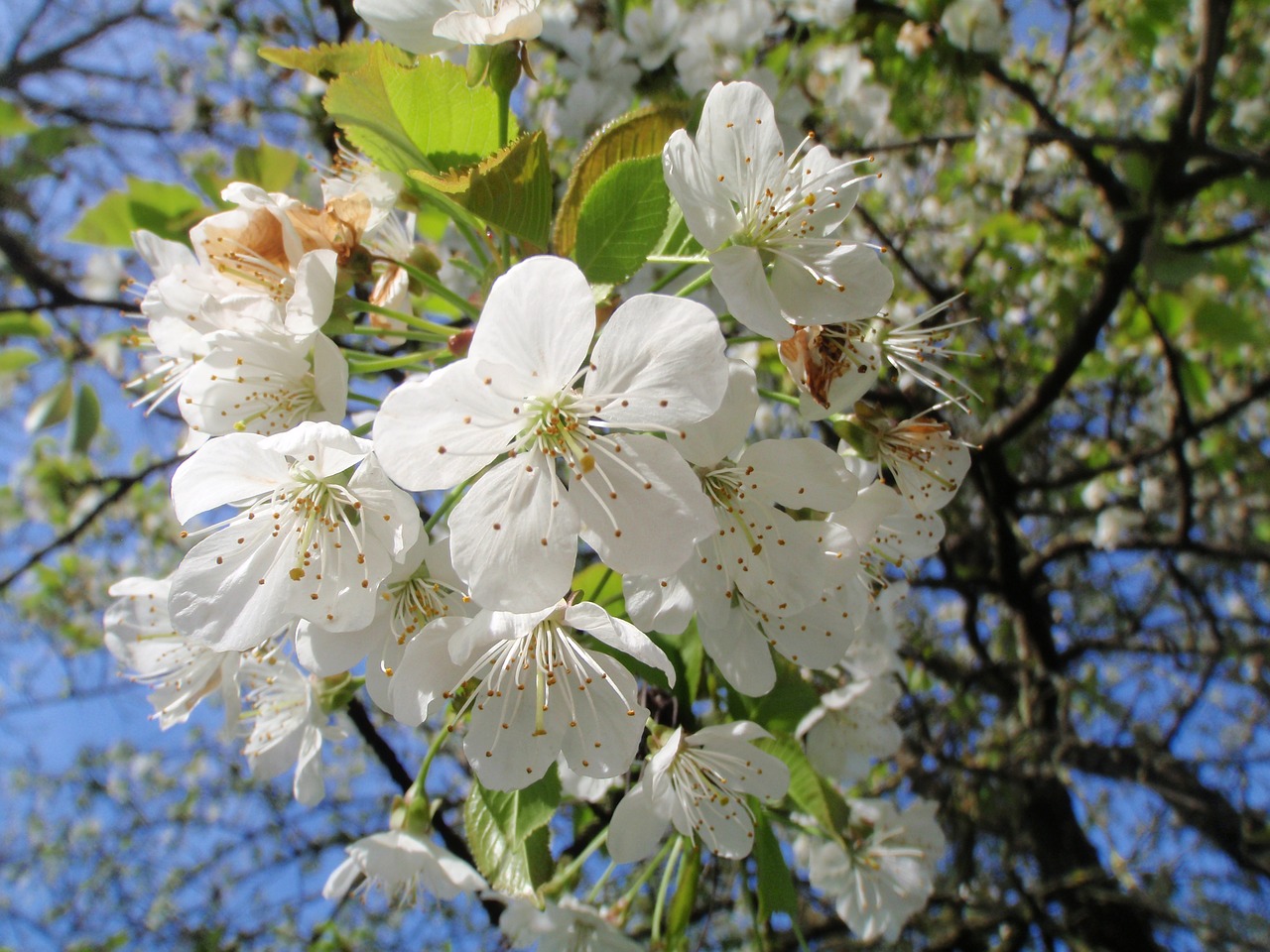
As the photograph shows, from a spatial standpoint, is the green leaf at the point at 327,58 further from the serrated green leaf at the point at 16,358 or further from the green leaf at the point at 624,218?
the serrated green leaf at the point at 16,358

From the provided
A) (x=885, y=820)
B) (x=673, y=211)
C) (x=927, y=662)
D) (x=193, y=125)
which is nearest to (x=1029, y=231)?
(x=927, y=662)

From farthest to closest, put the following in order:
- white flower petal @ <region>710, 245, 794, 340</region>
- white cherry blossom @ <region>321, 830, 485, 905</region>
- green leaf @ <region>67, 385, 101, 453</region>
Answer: green leaf @ <region>67, 385, 101, 453</region> < white cherry blossom @ <region>321, 830, 485, 905</region> < white flower petal @ <region>710, 245, 794, 340</region>

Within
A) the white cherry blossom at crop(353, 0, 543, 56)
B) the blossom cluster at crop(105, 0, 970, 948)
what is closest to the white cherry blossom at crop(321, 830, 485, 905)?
the blossom cluster at crop(105, 0, 970, 948)

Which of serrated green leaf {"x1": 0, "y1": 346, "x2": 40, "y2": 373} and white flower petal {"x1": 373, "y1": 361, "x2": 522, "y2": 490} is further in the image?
serrated green leaf {"x1": 0, "y1": 346, "x2": 40, "y2": 373}

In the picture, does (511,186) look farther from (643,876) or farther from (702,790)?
(643,876)

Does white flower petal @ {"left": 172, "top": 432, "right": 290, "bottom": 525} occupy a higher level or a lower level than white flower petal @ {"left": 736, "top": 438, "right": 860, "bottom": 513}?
higher

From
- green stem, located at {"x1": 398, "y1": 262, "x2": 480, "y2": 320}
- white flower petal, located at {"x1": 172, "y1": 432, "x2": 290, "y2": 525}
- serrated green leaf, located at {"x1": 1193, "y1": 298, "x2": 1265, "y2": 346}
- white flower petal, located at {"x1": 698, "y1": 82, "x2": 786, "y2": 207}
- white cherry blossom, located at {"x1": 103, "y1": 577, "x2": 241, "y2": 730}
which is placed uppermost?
white flower petal, located at {"x1": 698, "y1": 82, "x2": 786, "y2": 207}

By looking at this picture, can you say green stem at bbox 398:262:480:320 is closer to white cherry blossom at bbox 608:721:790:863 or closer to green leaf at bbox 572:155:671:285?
green leaf at bbox 572:155:671:285

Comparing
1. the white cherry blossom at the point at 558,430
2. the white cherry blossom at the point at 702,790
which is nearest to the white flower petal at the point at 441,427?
the white cherry blossom at the point at 558,430
